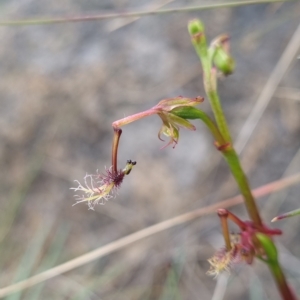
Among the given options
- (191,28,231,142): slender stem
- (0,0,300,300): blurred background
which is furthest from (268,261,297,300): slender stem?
(0,0,300,300): blurred background

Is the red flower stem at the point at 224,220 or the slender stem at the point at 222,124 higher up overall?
the slender stem at the point at 222,124

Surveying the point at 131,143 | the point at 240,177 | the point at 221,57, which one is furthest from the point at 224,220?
the point at 131,143

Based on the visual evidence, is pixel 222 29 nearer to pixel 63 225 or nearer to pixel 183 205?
pixel 183 205

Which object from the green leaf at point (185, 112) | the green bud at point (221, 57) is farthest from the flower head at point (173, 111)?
the green bud at point (221, 57)

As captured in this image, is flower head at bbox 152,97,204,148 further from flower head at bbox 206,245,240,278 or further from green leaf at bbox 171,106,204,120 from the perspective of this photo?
flower head at bbox 206,245,240,278

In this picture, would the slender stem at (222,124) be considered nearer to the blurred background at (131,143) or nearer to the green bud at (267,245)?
the green bud at (267,245)

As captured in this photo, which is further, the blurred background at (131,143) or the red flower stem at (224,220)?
the blurred background at (131,143)

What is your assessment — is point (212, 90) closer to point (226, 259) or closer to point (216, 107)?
point (216, 107)

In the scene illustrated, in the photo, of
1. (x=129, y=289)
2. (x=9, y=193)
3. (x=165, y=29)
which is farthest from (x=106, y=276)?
(x=165, y=29)
